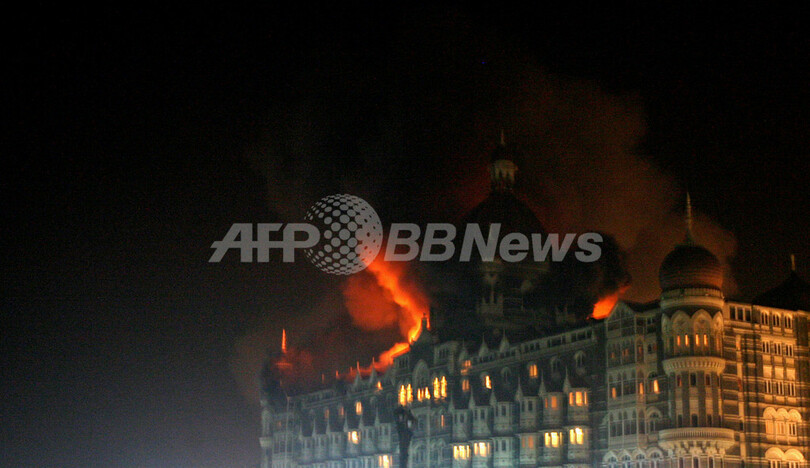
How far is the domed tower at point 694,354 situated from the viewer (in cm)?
7612

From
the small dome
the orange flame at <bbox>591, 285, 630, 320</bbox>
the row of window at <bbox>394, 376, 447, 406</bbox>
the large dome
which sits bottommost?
the row of window at <bbox>394, 376, 447, 406</bbox>

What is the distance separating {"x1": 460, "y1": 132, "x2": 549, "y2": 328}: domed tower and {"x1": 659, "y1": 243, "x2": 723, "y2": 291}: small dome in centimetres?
2934

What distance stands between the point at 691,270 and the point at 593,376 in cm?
1233

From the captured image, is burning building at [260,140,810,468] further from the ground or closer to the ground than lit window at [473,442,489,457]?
further from the ground

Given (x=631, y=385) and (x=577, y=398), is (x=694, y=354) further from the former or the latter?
(x=577, y=398)

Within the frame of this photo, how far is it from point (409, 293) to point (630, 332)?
37.6 metres

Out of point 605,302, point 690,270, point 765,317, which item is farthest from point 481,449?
point 690,270

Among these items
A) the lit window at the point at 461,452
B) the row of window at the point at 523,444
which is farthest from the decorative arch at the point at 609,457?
the lit window at the point at 461,452

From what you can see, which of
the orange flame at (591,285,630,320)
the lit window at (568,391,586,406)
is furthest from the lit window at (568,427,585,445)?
the orange flame at (591,285,630,320)

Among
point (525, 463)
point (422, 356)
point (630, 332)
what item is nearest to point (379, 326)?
point (422, 356)

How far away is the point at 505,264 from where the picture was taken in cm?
10881

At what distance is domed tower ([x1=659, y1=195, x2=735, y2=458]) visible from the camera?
76125 mm

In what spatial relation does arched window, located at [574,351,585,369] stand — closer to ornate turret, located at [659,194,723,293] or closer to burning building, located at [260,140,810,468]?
burning building, located at [260,140,810,468]

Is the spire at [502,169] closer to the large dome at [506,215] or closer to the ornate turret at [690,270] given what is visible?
the large dome at [506,215]
